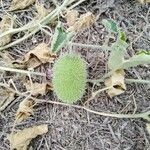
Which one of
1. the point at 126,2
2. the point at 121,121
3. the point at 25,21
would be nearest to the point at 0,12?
the point at 25,21

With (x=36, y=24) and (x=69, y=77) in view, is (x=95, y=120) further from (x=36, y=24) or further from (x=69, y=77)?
(x=36, y=24)

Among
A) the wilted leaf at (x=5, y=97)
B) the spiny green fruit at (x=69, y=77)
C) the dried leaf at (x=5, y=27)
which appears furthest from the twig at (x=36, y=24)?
the spiny green fruit at (x=69, y=77)

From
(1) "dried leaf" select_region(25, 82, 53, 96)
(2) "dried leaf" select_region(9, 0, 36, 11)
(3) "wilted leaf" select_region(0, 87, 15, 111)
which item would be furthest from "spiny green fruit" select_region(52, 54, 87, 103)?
(2) "dried leaf" select_region(9, 0, 36, 11)

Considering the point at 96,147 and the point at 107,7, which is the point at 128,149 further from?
the point at 107,7

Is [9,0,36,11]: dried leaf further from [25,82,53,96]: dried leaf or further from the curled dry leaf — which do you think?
[25,82,53,96]: dried leaf

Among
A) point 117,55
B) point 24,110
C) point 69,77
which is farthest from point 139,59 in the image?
point 24,110

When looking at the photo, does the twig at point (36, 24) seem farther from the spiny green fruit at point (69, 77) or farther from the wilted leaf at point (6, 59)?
the spiny green fruit at point (69, 77)
